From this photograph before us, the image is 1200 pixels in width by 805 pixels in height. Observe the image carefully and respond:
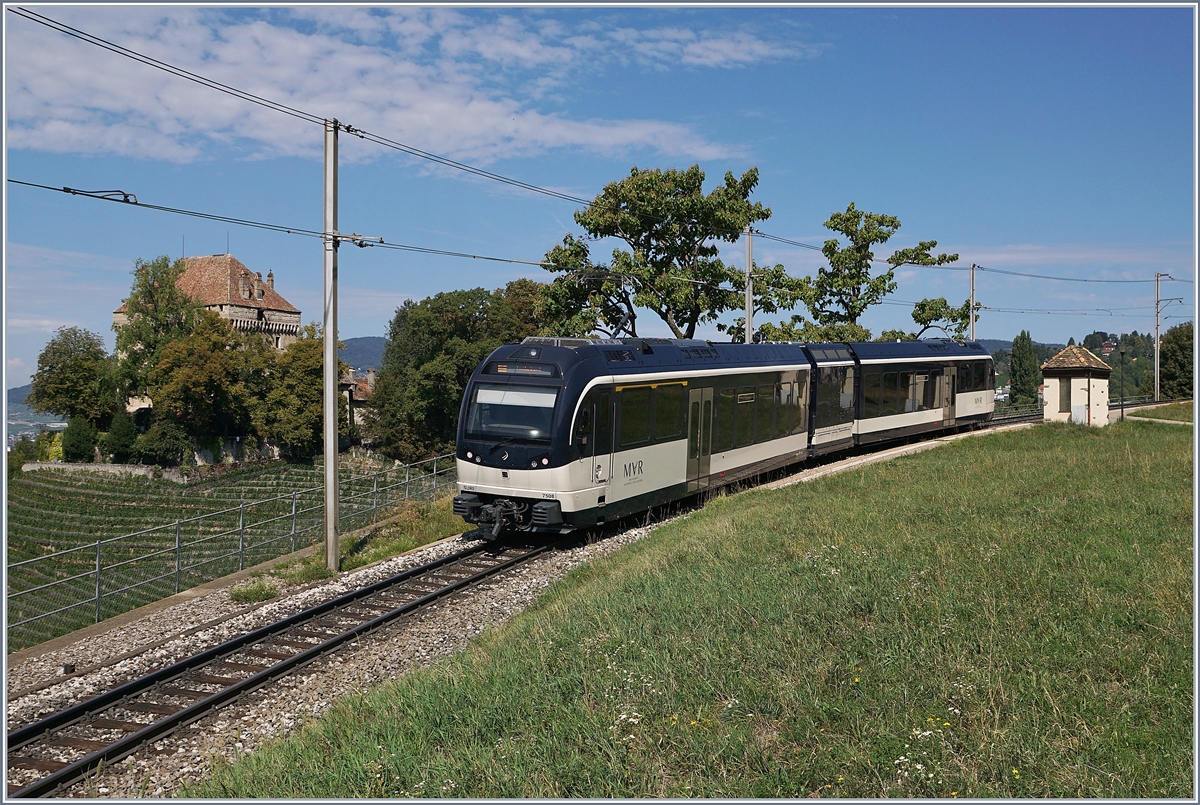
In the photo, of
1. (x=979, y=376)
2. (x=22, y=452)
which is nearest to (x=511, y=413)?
(x=979, y=376)

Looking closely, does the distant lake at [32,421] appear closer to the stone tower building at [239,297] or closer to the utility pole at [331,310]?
the stone tower building at [239,297]

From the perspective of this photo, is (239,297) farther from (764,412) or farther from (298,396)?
(764,412)

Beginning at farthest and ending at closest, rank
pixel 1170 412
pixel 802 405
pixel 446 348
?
1. pixel 446 348
2. pixel 1170 412
3. pixel 802 405

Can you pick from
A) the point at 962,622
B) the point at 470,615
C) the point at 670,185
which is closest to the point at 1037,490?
the point at 962,622

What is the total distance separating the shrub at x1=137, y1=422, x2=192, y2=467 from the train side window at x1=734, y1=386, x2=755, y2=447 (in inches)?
2813

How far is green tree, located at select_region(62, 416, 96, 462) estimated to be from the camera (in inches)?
3167

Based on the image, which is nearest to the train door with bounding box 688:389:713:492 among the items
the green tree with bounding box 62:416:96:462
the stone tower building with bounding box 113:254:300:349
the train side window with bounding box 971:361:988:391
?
the train side window with bounding box 971:361:988:391

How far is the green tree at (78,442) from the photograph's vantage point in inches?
3167

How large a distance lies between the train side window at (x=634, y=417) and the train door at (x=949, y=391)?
→ 1769 cm

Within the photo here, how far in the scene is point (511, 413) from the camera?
571 inches

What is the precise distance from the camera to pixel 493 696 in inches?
281

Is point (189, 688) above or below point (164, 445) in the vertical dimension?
above

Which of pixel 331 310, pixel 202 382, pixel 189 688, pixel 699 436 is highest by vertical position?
pixel 331 310

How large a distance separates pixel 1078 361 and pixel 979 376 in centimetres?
331
